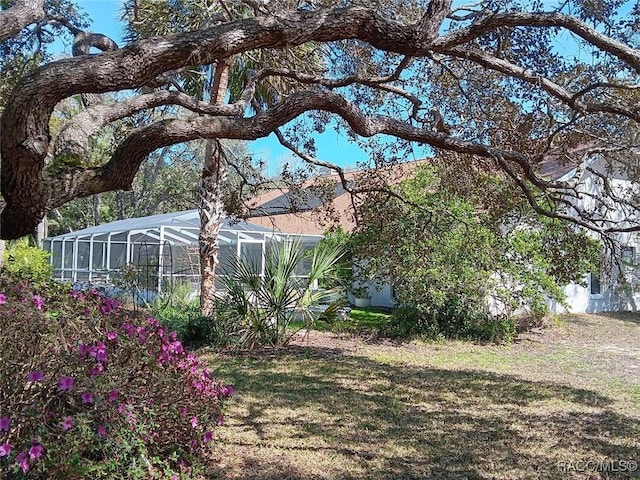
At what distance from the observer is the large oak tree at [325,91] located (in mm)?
3406

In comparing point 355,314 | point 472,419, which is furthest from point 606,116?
point 355,314

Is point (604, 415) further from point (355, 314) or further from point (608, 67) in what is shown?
point (355, 314)

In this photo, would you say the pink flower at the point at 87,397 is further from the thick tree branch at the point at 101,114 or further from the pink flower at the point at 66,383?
the thick tree branch at the point at 101,114

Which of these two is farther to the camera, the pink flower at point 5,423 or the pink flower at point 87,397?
the pink flower at point 87,397

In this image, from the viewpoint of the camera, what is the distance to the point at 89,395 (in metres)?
3.14

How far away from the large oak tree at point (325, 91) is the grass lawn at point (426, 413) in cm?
224

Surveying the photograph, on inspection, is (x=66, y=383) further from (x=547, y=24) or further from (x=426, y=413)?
(x=547, y=24)

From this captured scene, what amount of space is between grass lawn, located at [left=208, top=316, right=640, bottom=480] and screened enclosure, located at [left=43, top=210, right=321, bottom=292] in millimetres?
5402

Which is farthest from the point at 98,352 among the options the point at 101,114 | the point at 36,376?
the point at 101,114

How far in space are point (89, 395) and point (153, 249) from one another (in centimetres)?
1507

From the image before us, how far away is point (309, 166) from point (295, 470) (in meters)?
5.34

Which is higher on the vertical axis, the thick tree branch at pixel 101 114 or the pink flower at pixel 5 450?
the thick tree branch at pixel 101 114

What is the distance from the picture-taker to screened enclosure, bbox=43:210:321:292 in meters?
14.5

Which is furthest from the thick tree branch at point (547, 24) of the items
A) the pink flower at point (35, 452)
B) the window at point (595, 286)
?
the window at point (595, 286)
